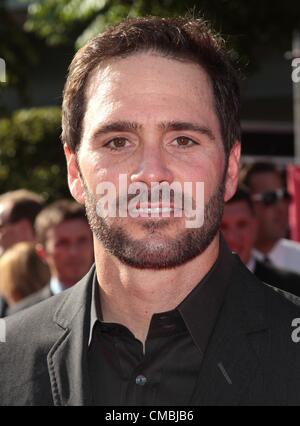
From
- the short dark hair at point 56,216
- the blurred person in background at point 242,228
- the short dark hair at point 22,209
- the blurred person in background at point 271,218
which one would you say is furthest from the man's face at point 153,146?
the short dark hair at point 22,209

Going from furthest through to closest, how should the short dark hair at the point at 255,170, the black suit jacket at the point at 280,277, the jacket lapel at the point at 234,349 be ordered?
the short dark hair at the point at 255,170, the black suit jacket at the point at 280,277, the jacket lapel at the point at 234,349

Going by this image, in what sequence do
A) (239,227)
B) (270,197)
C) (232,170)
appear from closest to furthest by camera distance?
(232,170) → (239,227) → (270,197)

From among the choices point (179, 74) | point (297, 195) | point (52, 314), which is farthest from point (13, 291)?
point (179, 74)

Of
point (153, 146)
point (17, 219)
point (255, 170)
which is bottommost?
point (17, 219)

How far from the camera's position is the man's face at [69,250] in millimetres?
6086

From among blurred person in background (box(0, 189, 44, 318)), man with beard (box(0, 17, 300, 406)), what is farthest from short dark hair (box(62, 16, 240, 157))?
blurred person in background (box(0, 189, 44, 318))

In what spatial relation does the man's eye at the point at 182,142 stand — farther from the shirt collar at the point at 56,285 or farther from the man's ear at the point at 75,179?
the shirt collar at the point at 56,285

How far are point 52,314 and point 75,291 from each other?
0.34 feet

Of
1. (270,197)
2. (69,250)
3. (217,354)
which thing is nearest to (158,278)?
(217,354)

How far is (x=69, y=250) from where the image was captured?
20.1ft

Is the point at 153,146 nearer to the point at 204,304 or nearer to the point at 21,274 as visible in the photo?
the point at 204,304

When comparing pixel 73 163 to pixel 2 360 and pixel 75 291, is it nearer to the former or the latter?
pixel 75 291

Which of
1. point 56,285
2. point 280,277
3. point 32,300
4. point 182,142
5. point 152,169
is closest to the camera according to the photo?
point 152,169

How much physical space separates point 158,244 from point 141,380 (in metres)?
0.39
